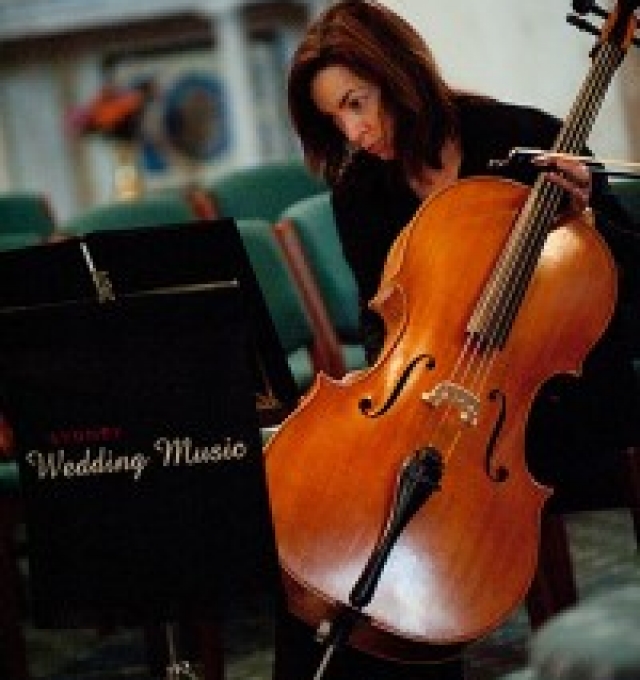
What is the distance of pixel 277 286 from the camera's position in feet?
9.85

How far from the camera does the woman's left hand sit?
1818mm

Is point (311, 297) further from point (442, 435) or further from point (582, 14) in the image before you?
point (442, 435)

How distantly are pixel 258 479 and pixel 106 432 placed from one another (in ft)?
0.67

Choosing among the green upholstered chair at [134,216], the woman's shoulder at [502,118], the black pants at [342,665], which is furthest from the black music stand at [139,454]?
the green upholstered chair at [134,216]

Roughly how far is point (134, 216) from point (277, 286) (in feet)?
3.55

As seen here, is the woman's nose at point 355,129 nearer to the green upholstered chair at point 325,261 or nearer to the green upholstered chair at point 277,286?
the green upholstered chair at point 277,286

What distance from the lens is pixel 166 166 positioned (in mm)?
10453

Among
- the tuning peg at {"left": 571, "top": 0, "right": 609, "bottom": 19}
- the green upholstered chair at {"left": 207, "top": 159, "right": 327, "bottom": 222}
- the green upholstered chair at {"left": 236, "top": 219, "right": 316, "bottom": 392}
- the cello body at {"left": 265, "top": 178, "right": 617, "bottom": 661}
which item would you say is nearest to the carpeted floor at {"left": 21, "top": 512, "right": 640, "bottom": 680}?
the green upholstered chair at {"left": 236, "top": 219, "right": 316, "bottom": 392}

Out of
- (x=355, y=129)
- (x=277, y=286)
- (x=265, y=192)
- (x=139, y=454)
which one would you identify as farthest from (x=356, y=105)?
(x=265, y=192)

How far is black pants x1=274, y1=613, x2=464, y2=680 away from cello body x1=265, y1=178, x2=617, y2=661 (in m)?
0.13

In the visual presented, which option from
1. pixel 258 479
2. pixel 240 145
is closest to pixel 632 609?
pixel 258 479

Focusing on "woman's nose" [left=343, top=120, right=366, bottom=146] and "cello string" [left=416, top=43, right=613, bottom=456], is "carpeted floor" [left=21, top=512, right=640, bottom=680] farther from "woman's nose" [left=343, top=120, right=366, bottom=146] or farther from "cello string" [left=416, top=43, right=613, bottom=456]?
"woman's nose" [left=343, top=120, right=366, bottom=146]

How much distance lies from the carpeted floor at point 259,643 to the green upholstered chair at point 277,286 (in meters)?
0.59

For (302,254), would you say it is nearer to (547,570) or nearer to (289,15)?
(547,570)
